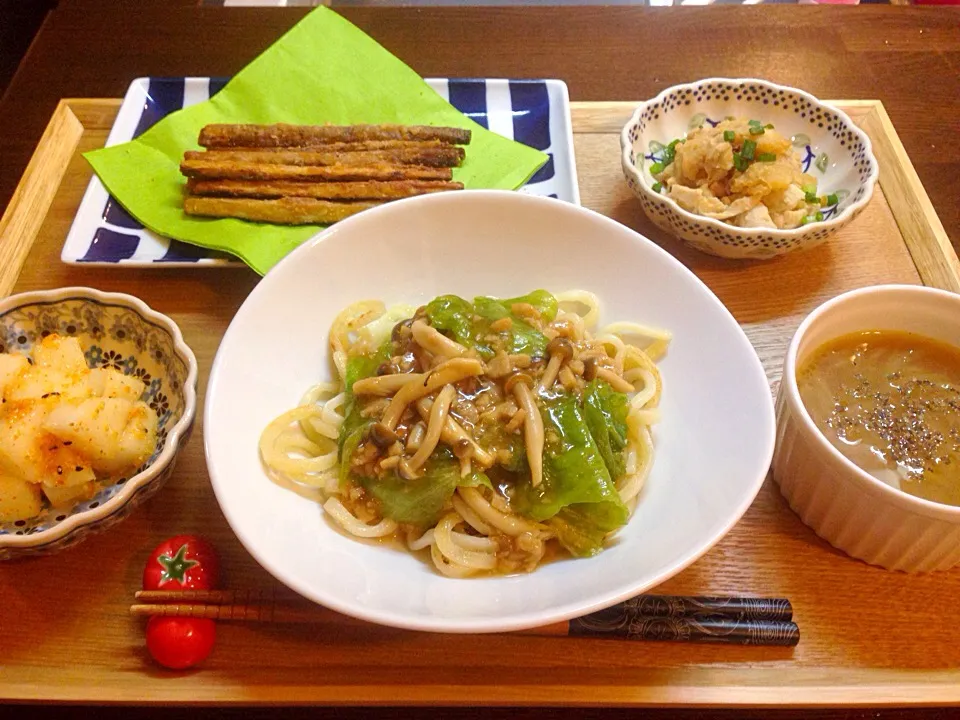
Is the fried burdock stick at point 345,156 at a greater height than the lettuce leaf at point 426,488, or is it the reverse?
the fried burdock stick at point 345,156

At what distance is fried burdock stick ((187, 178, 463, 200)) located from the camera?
2379mm

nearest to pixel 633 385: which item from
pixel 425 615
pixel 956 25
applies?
pixel 425 615

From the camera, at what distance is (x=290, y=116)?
2.74m

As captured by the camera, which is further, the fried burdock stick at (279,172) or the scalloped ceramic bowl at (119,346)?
the fried burdock stick at (279,172)

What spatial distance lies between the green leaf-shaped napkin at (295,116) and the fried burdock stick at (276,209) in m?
0.03

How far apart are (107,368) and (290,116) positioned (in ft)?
4.49

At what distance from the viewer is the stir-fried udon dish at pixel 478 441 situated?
59.7 inches

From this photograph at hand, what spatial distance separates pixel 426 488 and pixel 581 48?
8.18 feet

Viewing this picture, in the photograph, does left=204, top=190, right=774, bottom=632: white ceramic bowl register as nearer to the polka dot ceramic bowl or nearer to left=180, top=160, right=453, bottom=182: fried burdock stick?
the polka dot ceramic bowl

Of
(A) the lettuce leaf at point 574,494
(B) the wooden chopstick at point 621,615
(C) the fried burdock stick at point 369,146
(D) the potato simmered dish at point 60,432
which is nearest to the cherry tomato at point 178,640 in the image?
(B) the wooden chopstick at point 621,615

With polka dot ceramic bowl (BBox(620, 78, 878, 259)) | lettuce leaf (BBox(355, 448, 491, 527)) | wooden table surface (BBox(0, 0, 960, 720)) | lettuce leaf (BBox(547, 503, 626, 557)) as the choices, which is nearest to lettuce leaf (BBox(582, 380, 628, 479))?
lettuce leaf (BBox(547, 503, 626, 557))

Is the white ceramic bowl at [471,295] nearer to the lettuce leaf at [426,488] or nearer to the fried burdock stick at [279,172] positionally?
the lettuce leaf at [426,488]

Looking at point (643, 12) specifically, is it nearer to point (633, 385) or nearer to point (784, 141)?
point (784, 141)

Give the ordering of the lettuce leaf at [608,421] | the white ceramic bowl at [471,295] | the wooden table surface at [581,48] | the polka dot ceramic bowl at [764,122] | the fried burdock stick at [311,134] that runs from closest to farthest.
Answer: the white ceramic bowl at [471,295] → the lettuce leaf at [608,421] → the polka dot ceramic bowl at [764,122] → the fried burdock stick at [311,134] → the wooden table surface at [581,48]
